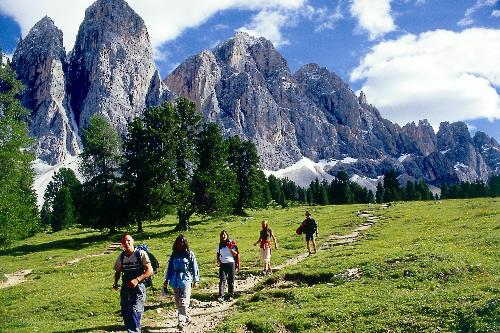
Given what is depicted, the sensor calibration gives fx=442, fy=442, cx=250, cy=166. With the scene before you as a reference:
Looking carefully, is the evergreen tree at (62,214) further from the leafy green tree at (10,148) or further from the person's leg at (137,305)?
the person's leg at (137,305)

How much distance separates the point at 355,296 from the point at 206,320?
6360mm

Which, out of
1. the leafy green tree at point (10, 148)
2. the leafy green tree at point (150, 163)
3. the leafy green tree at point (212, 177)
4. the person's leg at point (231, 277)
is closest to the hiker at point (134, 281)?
the person's leg at point (231, 277)

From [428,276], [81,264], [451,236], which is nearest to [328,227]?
[451,236]

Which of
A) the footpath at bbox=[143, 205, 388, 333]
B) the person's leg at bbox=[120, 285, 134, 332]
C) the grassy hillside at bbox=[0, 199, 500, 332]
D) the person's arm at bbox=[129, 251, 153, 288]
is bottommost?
the footpath at bbox=[143, 205, 388, 333]

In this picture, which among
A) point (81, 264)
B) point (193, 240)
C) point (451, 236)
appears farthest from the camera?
point (193, 240)

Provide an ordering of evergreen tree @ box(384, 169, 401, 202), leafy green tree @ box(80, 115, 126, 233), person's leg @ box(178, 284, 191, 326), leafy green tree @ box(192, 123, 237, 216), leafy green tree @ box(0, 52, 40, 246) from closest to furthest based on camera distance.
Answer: person's leg @ box(178, 284, 191, 326), leafy green tree @ box(0, 52, 40, 246), leafy green tree @ box(192, 123, 237, 216), leafy green tree @ box(80, 115, 126, 233), evergreen tree @ box(384, 169, 401, 202)

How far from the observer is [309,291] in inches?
807

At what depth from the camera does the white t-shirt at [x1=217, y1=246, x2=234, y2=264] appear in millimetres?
22453

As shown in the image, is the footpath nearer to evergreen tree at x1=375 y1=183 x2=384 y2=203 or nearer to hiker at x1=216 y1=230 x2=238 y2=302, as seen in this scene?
hiker at x1=216 y1=230 x2=238 y2=302

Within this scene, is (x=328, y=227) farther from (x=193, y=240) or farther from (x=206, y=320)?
(x=206, y=320)

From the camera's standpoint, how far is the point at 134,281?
45.5 ft

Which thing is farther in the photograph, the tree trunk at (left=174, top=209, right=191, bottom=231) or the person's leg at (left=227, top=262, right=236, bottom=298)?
the tree trunk at (left=174, top=209, right=191, bottom=231)

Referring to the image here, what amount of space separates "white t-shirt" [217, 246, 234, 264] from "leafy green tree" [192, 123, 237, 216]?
4086cm

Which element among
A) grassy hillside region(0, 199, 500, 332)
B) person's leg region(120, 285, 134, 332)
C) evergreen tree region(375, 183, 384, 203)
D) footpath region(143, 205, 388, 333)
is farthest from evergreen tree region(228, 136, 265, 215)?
evergreen tree region(375, 183, 384, 203)
